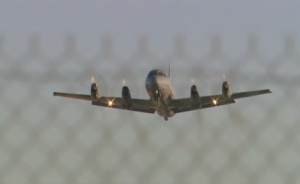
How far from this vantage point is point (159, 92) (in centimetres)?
3259

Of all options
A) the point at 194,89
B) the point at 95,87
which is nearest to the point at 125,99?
the point at 95,87

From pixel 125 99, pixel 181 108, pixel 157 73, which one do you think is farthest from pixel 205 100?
pixel 125 99

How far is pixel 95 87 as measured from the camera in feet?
99.8

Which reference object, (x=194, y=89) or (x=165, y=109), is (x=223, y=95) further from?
(x=165, y=109)

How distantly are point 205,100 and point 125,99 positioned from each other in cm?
588

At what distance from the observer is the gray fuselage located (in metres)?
32.5

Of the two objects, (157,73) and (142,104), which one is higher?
(157,73)

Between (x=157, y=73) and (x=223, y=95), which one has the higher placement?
(x=157, y=73)

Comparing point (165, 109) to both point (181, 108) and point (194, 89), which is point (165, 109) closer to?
point (181, 108)

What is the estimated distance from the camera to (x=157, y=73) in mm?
34406

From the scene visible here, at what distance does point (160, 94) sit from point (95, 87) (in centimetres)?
453

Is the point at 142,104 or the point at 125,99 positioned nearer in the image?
the point at 125,99

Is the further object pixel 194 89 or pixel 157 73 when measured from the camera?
pixel 157 73

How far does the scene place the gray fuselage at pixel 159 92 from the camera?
32469 millimetres
